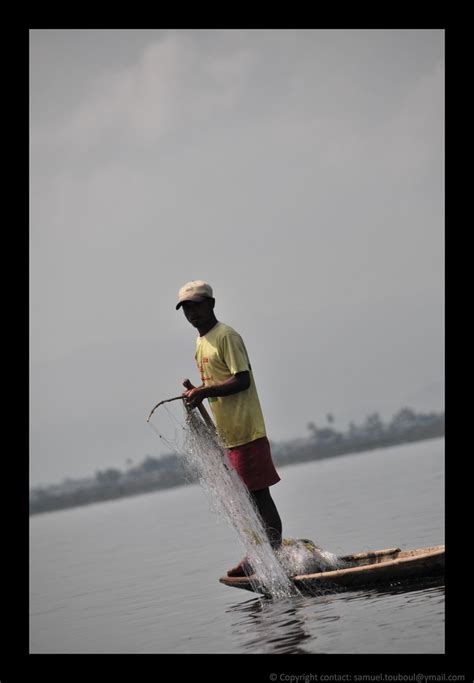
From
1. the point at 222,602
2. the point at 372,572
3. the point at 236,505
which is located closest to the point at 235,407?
the point at 236,505

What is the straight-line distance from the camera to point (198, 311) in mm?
8609

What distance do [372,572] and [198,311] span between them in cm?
256

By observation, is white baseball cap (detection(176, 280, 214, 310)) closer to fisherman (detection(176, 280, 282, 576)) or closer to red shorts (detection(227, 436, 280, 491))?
fisherman (detection(176, 280, 282, 576))

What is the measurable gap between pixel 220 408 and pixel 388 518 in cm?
816

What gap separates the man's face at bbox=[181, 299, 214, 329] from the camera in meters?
8.60

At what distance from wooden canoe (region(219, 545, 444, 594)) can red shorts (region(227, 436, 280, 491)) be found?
2.66 feet

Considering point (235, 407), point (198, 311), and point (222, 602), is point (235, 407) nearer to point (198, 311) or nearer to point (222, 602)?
point (198, 311)

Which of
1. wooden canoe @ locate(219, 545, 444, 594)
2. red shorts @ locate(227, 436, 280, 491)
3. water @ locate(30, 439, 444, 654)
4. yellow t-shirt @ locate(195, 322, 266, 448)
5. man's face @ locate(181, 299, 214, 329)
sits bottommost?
water @ locate(30, 439, 444, 654)

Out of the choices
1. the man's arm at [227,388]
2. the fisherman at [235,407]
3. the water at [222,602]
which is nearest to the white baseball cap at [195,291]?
the fisherman at [235,407]

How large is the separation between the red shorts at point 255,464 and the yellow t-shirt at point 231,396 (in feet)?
0.22

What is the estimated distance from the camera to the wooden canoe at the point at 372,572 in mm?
7984

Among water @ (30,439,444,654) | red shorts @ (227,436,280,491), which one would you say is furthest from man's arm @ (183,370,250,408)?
water @ (30,439,444,654)
